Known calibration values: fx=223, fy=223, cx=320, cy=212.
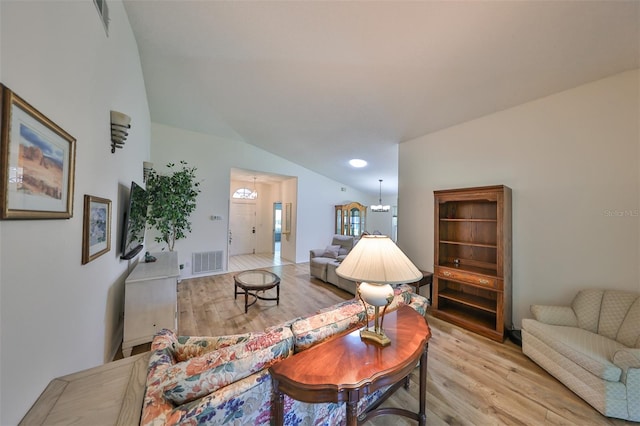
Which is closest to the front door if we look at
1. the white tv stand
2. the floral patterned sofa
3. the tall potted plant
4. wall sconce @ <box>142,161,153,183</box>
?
the tall potted plant

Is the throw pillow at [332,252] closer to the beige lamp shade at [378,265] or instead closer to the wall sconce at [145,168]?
the beige lamp shade at [378,265]

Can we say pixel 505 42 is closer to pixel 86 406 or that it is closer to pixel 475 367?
pixel 475 367

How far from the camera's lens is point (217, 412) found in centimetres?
93

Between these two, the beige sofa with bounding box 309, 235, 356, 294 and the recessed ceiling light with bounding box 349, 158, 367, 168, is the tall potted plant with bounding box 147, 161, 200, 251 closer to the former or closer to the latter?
the beige sofa with bounding box 309, 235, 356, 294

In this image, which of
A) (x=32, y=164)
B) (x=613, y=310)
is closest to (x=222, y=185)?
(x=32, y=164)

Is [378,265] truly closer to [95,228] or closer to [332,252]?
[95,228]

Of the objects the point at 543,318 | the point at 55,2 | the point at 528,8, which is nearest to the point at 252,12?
the point at 55,2

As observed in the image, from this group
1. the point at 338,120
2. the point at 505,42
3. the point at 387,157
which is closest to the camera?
the point at 505,42

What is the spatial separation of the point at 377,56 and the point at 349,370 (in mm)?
2641

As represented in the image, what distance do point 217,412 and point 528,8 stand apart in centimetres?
310

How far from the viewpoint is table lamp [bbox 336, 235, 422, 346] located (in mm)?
1304

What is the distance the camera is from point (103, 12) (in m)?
1.62

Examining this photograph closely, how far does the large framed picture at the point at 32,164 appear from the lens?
0.77m

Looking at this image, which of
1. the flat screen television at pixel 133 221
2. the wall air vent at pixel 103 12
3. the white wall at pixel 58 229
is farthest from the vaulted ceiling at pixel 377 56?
the flat screen television at pixel 133 221
